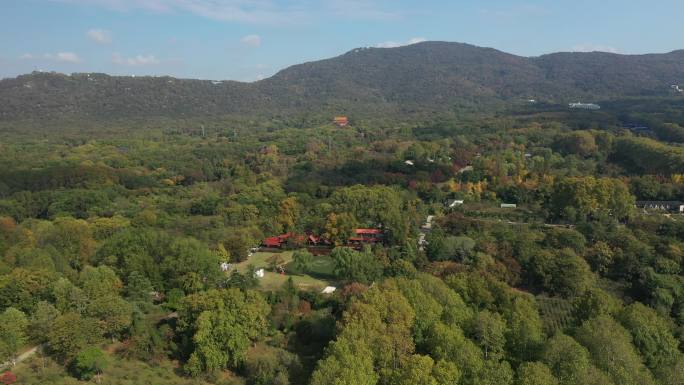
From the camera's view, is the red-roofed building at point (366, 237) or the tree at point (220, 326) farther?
the red-roofed building at point (366, 237)

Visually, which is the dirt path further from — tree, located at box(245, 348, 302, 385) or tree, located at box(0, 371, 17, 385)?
tree, located at box(245, 348, 302, 385)

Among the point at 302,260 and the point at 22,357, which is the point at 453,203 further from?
the point at 22,357

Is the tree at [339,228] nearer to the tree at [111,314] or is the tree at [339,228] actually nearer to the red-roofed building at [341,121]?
the tree at [111,314]

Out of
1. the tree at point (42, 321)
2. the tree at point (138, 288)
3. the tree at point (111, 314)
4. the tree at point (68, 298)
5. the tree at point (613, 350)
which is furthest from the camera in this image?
the tree at point (138, 288)

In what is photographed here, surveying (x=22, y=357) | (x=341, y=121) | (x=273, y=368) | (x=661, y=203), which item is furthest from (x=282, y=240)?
(x=341, y=121)

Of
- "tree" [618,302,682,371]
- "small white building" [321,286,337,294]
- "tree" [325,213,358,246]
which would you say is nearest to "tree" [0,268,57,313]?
"small white building" [321,286,337,294]

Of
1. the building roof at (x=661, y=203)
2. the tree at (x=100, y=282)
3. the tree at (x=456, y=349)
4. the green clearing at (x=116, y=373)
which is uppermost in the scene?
the tree at (x=100, y=282)

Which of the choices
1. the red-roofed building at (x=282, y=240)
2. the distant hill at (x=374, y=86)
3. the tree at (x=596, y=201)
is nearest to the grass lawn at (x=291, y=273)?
the red-roofed building at (x=282, y=240)
